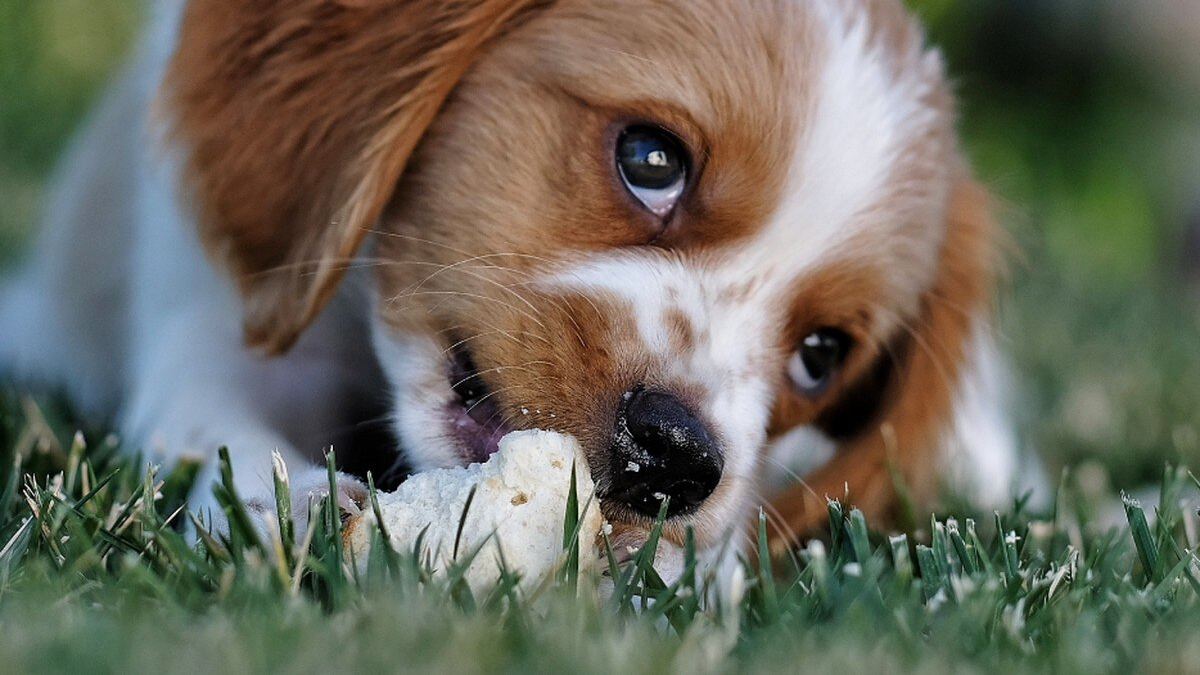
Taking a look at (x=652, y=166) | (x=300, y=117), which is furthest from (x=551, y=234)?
(x=300, y=117)

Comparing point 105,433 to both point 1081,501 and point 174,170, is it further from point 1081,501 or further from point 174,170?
point 1081,501

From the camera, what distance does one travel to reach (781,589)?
220 centimetres

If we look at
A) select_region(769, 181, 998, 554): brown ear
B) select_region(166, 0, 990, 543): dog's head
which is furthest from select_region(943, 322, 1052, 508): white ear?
select_region(166, 0, 990, 543): dog's head

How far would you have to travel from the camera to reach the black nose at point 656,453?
89.0 inches

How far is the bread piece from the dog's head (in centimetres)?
20

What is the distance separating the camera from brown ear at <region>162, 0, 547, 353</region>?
270 cm

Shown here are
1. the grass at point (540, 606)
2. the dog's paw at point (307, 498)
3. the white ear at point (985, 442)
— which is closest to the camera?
the grass at point (540, 606)

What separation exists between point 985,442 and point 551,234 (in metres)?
1.88

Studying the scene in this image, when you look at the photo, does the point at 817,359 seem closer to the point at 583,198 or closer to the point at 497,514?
the point at 583,198

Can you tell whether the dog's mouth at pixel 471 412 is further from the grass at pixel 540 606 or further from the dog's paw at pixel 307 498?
the grass at pixel 540 606

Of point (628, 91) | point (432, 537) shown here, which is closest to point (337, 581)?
point (432, 537)

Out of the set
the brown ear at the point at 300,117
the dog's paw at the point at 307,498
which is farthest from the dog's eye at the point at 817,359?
the dog's paw at the point at 307,498

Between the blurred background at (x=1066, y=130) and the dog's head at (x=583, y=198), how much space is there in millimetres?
2790

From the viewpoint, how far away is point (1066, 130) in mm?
9062
